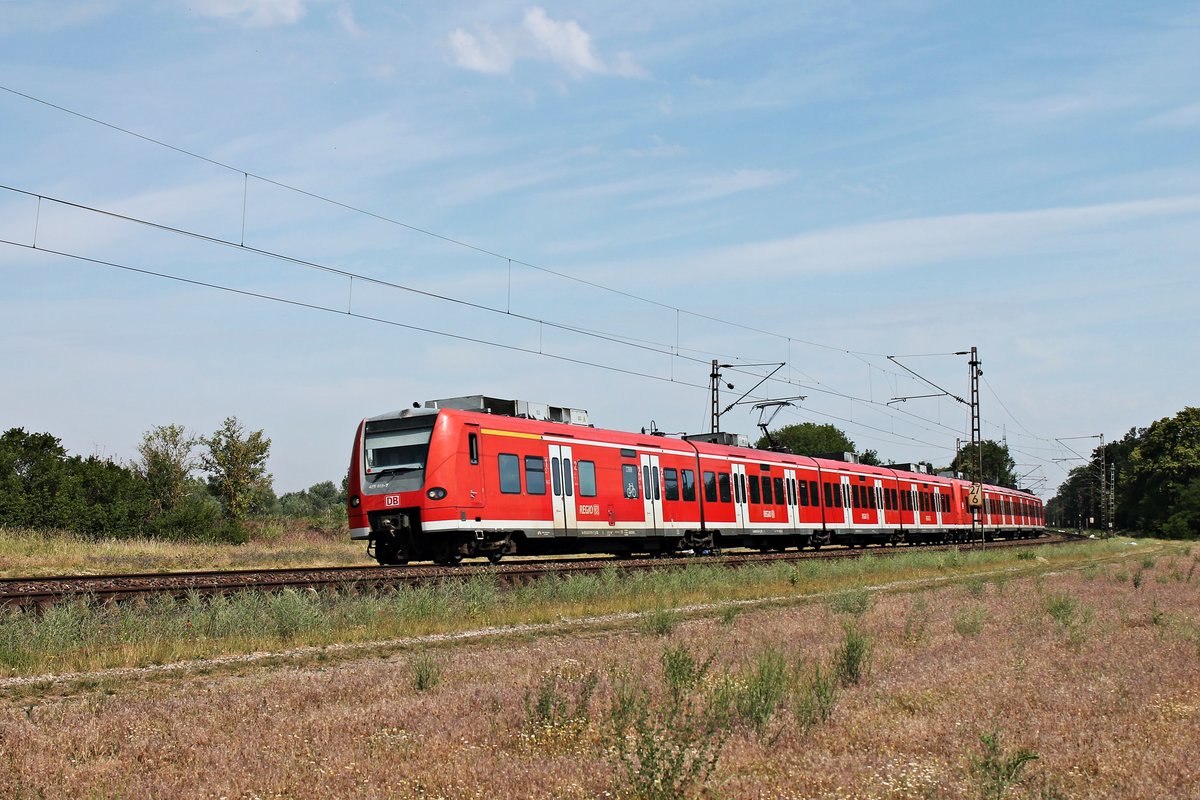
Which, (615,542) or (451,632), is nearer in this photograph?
(451,632)

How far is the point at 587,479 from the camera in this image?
27.0 metres

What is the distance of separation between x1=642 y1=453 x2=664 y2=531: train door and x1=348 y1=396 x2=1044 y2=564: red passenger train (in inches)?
1.6

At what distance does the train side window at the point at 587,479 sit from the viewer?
2681cm

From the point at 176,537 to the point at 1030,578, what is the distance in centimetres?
3256

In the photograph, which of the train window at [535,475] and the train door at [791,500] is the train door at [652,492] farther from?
the train door at [791,500]

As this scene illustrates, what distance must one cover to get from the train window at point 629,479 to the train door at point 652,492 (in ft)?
1.66

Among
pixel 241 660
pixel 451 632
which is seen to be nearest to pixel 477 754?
pixel 241 660

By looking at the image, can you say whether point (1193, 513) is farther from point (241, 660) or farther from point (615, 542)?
point (241, 660)

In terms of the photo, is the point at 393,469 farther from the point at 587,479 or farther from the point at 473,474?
the point at 587,479

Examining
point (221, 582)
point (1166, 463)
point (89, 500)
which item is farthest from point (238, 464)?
point (1166, 463)

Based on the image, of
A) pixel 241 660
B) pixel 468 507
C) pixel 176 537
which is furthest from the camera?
pixel 176 537

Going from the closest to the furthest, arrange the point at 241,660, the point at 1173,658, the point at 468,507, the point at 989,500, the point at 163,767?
1. the point at 163,767
2. the point at 1173,658
3. the point at 241,660
4. the point at 468,507
5. the point at 989,500

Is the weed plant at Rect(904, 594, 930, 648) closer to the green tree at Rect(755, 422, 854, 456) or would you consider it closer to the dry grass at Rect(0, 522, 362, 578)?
the dry grass at Rect(0, 522, 362, 578)

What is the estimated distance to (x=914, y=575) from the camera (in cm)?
2848
